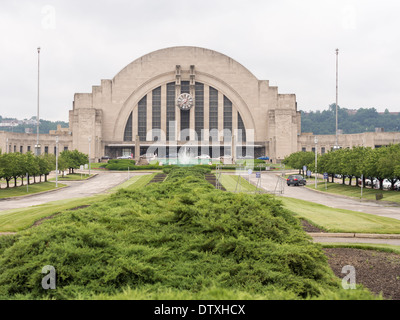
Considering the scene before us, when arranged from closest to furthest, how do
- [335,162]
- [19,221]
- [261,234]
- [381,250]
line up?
[261,234], [381,250], [19,221], [335,162]

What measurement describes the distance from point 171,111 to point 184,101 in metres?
4.59

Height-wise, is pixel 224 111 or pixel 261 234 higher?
pixel 224 111

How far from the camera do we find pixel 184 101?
101125 millimetres

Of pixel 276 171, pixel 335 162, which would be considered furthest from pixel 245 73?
pixel 335 162

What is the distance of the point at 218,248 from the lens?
337 inches

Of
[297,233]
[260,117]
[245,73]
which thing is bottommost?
[297,233]

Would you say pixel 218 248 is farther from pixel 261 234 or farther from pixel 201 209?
pixel 201 209

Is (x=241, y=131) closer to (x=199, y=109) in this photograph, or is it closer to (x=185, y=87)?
(x=199, y=109)

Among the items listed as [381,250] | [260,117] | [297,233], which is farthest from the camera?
[260,117]

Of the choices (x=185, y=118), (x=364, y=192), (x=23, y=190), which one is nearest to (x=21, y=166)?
(x=23, y=190)

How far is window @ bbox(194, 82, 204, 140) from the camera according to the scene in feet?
340

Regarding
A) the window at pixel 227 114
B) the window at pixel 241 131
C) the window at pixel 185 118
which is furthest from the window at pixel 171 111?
the window at pixel 241 131
